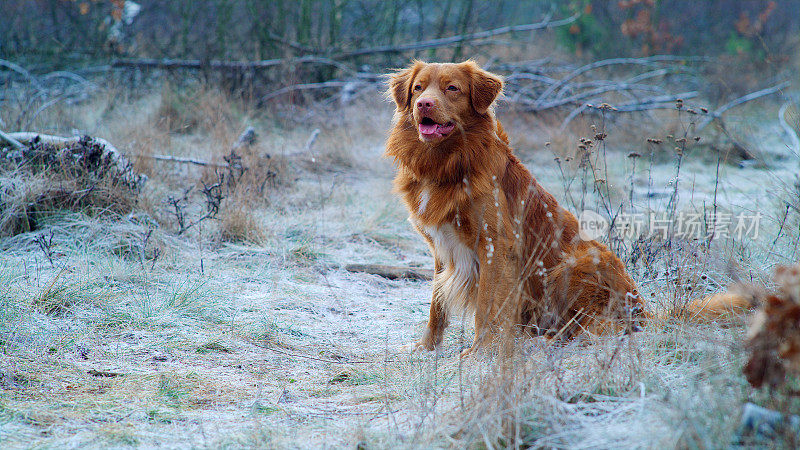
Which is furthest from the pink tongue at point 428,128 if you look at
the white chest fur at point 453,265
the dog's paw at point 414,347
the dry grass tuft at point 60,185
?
the dry grass tuft at point 60,185

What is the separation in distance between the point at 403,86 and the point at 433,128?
1.59 feet

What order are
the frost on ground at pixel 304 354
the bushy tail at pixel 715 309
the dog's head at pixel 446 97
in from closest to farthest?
the frost on ground at pixel 304 354 → the bushy tail at pixel 715 309 → the dog's head at pixel 446 97

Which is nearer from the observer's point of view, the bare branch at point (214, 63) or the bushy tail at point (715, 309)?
the bushy tail at point (715, 309)

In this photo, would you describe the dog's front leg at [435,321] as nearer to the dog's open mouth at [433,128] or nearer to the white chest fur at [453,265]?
→ the white chest fur at [453,265]

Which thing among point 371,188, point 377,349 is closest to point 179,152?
point 371,188

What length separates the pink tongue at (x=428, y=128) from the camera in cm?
317

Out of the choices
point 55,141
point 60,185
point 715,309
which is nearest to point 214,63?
point 55,141

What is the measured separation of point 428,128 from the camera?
126 inches

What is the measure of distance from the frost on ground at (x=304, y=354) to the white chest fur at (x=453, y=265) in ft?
0.79

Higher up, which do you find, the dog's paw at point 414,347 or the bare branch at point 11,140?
the bare branch at point 11,140

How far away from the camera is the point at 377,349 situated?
3.44 metres

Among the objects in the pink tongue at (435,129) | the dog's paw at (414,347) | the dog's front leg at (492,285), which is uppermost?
the pink tongue at (435,129)

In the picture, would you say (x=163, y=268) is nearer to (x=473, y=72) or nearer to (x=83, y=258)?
(x=83, y=258)

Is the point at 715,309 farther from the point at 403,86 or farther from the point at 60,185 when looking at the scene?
the point at 60,185
